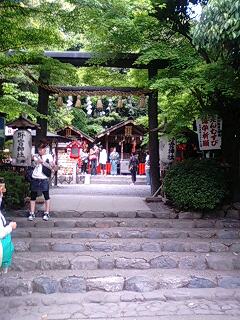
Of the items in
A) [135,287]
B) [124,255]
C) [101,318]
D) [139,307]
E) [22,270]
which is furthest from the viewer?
[124,255]

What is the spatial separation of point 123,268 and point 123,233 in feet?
5.11

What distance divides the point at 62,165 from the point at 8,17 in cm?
1712

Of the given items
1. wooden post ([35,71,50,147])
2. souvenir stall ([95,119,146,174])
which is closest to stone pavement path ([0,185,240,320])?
wooden post ([35,71,50,147])

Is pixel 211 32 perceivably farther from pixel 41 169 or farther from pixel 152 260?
pixel 41 169

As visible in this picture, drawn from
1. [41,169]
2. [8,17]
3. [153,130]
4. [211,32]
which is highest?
[8,17]

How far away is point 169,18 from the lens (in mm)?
10875

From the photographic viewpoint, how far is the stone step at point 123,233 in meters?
8.63

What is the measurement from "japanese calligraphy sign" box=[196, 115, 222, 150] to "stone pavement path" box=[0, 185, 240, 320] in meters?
2.26

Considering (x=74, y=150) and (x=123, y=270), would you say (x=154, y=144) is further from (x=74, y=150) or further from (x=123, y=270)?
(x=74, y=150)

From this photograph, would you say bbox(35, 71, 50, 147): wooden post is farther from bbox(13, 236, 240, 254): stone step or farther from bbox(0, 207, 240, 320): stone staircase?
bbox(13, 236, 240, 254): stone step

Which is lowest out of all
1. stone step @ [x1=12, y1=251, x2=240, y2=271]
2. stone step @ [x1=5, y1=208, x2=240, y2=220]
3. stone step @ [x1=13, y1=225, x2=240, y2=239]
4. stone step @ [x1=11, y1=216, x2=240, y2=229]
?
stone step @ [x1=12, y1=251, x2=240, y2=271]

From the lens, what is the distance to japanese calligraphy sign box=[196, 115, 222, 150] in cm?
1093

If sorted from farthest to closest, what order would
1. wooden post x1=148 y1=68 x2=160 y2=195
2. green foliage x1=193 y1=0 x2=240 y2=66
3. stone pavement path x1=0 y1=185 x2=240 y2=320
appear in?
wooden post x1=148 y1=68 x2=160 y2=195
green foliage x1=193 y1=0 x2=240 y2=66
stone pavement path x1=0 y1=185 x2=240 y2=320

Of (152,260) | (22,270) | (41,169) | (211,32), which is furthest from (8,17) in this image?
(152,260)
